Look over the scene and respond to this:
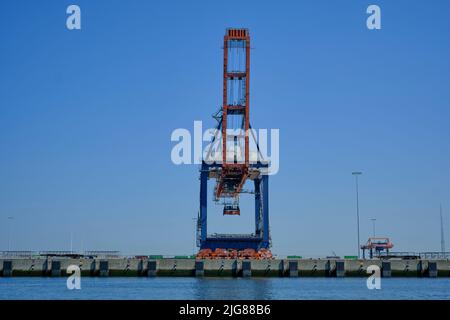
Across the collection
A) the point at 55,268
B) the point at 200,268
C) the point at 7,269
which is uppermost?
the point at 200,268

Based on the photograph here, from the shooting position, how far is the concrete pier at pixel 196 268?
65125 mm

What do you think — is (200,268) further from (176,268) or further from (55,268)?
(55,268)

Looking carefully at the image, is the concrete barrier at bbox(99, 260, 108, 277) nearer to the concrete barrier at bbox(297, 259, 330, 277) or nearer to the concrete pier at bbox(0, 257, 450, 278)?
the concrete pier at bbox(0, 257, 450, 278)

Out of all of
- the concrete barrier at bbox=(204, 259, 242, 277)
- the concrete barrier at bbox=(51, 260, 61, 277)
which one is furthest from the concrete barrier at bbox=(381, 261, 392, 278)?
the concrete barrier at bbox=(51, 260, 61, 277)

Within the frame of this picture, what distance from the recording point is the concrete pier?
65125 millimetres

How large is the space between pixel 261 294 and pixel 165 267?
96.5 feet

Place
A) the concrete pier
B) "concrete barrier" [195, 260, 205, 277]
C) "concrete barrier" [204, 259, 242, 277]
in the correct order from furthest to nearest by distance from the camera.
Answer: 1. "concrete barrier" [204, 259, 242, 277]
2. the concrete pier
3. "concrete barrier" [195, 260, 205, 277]

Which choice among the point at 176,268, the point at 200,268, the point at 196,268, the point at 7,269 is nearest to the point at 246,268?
the point at 200,268

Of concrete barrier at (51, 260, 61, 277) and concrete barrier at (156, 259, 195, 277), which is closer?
concrete barrier at (51, 260, 61, 277)

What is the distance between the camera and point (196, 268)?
6500 centimetres
